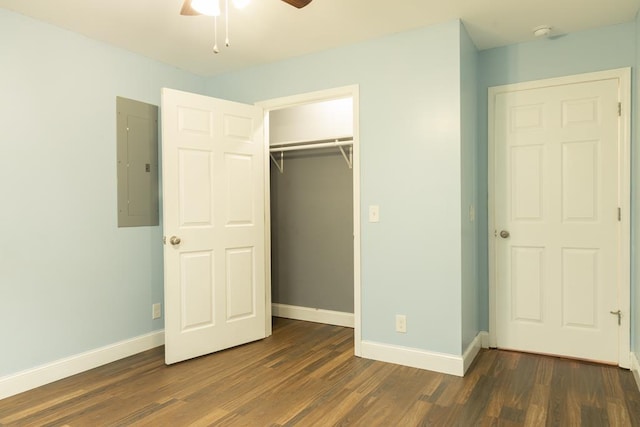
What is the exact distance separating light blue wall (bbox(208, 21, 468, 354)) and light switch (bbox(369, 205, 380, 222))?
35mm

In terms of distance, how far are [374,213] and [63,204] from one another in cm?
218

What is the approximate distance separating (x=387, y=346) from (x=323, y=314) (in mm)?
1162

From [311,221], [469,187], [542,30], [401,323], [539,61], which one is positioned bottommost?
[401,323]

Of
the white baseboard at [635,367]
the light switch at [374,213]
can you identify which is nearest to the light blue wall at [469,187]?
the light switch at [374,213]

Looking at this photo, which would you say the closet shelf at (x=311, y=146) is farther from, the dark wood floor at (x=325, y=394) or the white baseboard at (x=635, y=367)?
the white baseboard at (x=635, y=367)

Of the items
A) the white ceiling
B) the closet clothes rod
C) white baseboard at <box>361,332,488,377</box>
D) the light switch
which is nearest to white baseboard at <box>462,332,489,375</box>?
white baseboard at <box>361,332,488,377</box>

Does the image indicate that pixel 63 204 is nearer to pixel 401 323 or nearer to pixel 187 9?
pixel 187 9

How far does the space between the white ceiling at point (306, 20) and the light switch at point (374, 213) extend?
126 centimetres

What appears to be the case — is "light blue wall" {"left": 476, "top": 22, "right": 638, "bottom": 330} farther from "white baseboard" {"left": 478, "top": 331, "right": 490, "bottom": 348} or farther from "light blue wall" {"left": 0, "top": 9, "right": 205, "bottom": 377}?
"light blue wall" {"left": 0, "top": 9, "right": 205, "bottom": 377}

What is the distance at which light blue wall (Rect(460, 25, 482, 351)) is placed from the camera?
294 cm

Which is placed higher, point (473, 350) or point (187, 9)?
point (187, 9)

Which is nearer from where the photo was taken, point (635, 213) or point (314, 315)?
point (635, 213)

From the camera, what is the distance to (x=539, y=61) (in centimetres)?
320

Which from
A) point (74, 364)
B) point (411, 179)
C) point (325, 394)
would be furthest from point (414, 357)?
point (74, 364)
